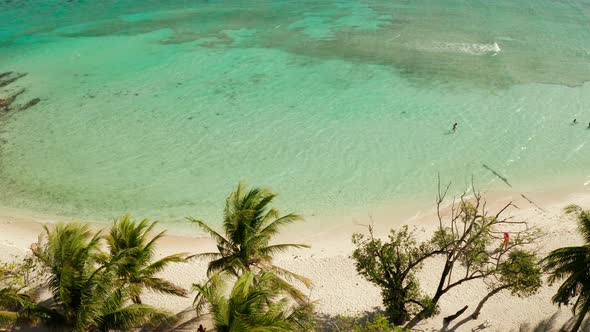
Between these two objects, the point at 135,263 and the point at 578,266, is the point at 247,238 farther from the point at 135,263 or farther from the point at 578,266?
the point at 578,266

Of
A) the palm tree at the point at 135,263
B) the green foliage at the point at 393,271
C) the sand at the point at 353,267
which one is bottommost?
the sand at the point at 353,267

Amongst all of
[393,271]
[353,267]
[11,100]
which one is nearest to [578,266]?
[393,271]

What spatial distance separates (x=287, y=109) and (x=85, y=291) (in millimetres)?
22360

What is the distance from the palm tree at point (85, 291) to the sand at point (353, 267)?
431 centimetres

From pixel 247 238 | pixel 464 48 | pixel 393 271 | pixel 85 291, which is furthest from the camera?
pixel 464 48

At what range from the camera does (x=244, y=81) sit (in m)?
36.6

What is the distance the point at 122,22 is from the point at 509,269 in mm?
47637

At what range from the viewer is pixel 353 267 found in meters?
19.2

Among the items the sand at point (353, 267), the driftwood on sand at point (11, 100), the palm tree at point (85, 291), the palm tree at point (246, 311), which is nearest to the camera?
the palm tree at point (246, 311)

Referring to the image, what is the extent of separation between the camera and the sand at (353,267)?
1689 centimetres

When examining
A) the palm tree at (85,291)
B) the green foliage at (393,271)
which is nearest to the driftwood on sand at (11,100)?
the palm tree at (85,291)

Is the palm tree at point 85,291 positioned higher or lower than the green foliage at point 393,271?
higher

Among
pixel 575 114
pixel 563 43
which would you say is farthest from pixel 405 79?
pixel 563 43

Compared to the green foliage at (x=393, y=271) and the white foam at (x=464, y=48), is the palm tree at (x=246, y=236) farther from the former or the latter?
the white foam at (x=464, y=48)
